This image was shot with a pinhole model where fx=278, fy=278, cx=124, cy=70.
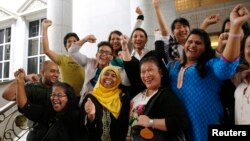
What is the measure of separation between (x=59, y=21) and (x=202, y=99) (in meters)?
4.10

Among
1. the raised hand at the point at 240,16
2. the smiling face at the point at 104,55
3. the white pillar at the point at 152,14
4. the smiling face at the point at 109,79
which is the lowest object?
the smiling face at the point at 109,79

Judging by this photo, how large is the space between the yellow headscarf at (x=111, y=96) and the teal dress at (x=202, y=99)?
57cm

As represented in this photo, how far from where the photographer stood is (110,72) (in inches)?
96.7

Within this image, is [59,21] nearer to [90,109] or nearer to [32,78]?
[32,78]

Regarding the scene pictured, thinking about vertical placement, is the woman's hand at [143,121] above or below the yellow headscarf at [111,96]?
below

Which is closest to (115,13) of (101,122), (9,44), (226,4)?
(226,4)

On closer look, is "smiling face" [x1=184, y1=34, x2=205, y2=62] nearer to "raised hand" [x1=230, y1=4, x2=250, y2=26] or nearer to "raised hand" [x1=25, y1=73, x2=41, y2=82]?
"raised hand" [x1=230, y1=4, x2=250, y2=26]

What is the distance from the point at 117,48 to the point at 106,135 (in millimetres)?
1259

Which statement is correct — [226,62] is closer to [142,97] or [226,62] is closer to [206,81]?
[206,81]

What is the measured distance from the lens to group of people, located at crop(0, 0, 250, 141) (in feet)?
6.26

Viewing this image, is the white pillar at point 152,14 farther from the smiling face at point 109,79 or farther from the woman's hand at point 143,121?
the woman's hand at point 143,121

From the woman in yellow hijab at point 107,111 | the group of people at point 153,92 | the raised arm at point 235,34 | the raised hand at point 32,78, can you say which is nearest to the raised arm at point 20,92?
the group of people at point 153,92

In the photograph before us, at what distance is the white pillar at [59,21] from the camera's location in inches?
210

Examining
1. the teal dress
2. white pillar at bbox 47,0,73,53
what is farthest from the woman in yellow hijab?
white pillar at bbox 47,0,73,53
